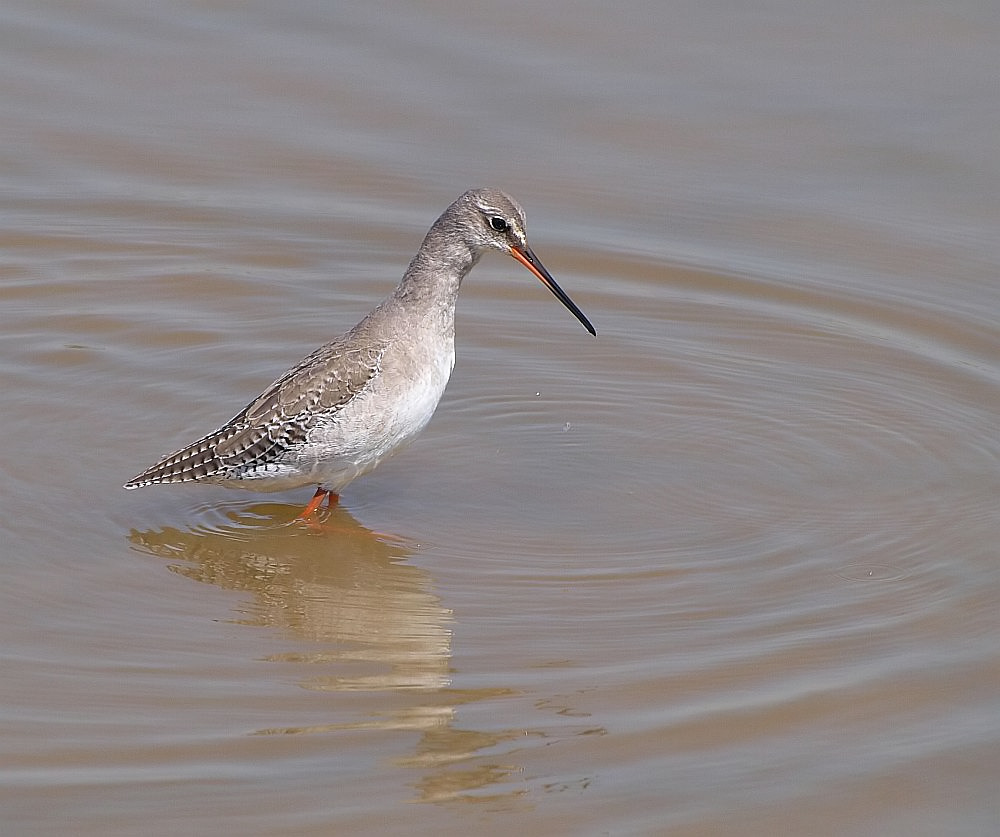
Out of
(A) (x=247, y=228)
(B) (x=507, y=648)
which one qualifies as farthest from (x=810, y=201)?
(B) (x=507, y=648)

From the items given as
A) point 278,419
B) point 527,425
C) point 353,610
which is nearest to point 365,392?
point 278,419

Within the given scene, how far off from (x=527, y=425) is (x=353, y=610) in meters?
2.58

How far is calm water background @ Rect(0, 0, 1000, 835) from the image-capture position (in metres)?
7.38

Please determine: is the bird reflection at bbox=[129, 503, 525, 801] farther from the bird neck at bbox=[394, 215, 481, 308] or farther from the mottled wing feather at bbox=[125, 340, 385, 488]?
the bird neck at bbox=[394, 215, 481, 308]

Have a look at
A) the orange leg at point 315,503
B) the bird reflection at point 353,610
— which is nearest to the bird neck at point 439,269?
the orange leg at point 315,503

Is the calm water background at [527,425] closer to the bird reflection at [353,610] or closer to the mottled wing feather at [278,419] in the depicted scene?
the bird reflection at [353,610]

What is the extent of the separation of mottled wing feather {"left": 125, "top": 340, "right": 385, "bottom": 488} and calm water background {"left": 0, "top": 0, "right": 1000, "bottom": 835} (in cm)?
40

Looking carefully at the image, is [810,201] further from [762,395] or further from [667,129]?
[762,395]

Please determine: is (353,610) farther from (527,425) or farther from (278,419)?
(527,425)

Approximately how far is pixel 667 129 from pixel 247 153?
3563 millimetres

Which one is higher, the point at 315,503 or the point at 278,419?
the point at 278,419

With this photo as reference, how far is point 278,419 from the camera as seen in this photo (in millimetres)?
9719

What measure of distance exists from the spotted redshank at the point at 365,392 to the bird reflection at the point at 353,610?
1.03 ft

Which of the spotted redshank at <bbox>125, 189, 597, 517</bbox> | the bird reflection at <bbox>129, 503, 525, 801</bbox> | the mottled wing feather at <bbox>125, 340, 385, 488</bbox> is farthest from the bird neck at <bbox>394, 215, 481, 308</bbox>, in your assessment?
the bird reflection at <bbox>129, 503, 525, 801</bbox>
